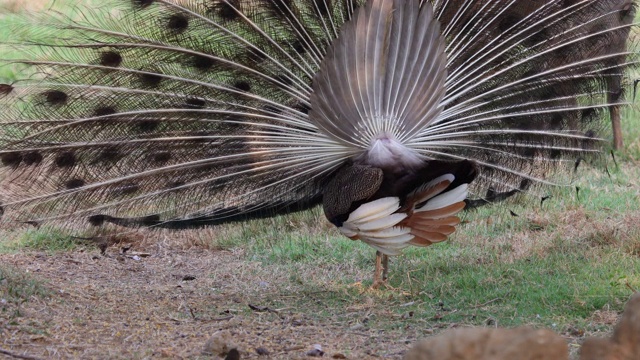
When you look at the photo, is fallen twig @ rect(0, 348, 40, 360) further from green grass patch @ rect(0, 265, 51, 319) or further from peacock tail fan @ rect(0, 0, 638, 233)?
peacock tail fan @ rect(0, 0, 638, 233)

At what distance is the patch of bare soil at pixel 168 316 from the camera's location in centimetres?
488

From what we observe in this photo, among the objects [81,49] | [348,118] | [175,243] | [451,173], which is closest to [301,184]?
[348,118]

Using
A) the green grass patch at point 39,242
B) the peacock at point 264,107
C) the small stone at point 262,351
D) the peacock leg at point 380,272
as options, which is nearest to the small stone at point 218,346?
the small stone at point 262,351

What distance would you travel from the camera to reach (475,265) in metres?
7.16

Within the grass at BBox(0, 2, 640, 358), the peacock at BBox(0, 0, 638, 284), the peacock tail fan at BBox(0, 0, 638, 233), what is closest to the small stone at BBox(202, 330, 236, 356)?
the grass at BBox(0, 2, 640, 358)

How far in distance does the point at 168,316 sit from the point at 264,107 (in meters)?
A: 1.57

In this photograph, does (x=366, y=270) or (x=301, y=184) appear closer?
(x=301, y=184)

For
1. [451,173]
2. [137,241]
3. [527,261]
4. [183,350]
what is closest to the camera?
[183,350]

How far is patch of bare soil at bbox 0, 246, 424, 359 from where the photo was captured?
4.88 m

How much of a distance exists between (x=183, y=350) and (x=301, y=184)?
6.17 feet

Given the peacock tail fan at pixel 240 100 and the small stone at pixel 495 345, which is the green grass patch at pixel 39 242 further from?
the small stone at pixel 495 345

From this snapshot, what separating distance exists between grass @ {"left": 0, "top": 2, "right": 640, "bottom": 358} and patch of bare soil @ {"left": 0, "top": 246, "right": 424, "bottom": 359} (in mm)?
147

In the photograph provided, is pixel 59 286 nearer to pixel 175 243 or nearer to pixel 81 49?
pixel 81 49

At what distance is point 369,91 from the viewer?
601cm
